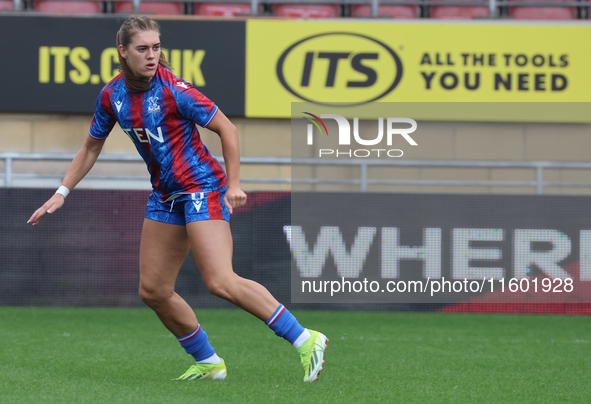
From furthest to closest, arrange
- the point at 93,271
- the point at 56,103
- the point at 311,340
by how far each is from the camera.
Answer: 1. the point at 56,103
2. the point at 93,271
3. the point at 311,340

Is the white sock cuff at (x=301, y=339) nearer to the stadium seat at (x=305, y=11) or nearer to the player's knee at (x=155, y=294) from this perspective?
the player's knee at (x=155, y=294)

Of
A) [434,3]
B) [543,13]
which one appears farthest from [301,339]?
[543,13]

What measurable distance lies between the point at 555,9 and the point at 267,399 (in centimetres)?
818

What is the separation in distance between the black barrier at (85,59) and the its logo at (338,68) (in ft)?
2.10

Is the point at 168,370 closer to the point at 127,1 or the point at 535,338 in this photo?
the point at 535,338

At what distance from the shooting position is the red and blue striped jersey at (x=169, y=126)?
10.7 feet

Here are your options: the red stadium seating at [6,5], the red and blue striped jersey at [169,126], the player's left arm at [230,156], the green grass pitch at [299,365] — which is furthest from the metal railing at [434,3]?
the player's left arm at [230,156]

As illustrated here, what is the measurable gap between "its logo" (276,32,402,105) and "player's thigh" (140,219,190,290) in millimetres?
5526

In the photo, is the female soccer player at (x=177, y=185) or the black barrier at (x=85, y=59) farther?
the black barrier at (x=85, y=59)

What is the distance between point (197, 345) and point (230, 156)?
3.22ft

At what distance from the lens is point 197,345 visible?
3570mm

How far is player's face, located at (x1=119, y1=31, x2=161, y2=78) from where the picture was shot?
3119 millimetres

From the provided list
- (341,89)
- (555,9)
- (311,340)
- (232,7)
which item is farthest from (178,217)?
(555,9)

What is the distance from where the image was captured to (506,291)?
23.1 feet
